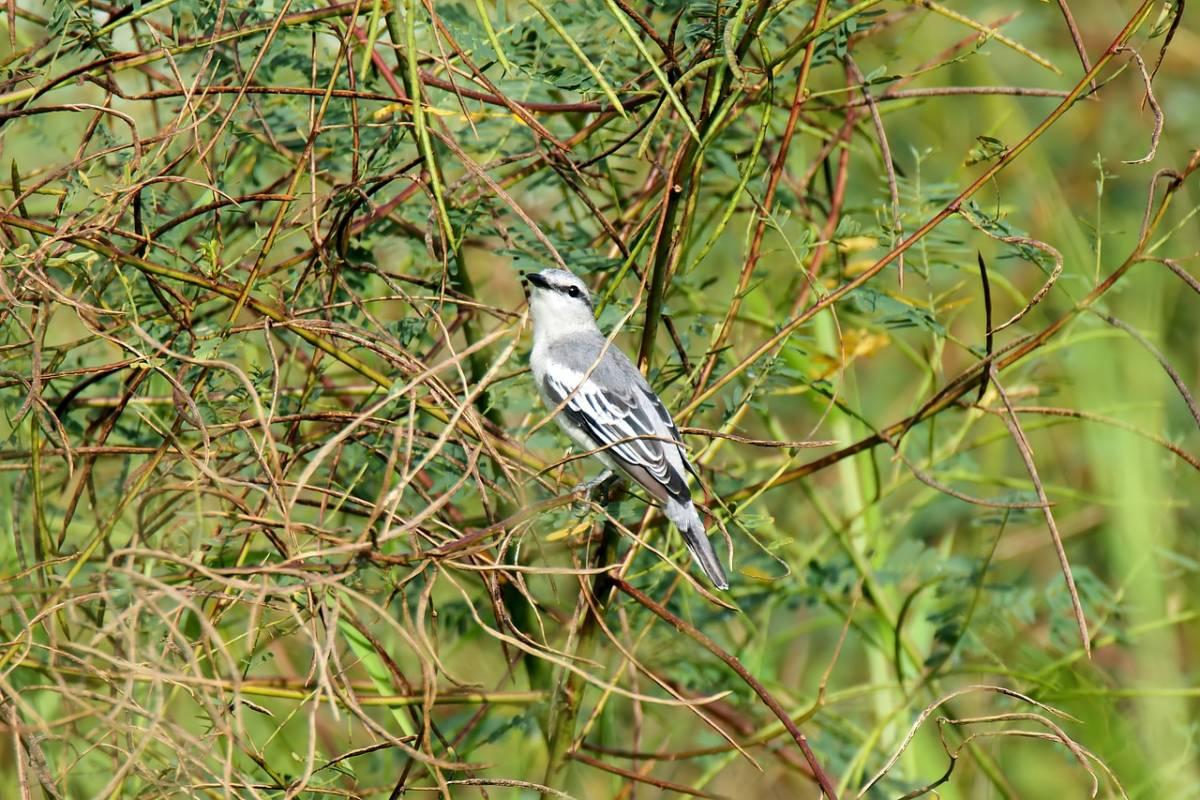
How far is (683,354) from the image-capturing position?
3.13m

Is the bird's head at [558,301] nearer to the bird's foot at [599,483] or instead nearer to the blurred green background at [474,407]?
the blurred green background at [474,407]

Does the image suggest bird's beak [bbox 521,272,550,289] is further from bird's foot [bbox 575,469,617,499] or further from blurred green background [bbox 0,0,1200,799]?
bird's foot [bbox 575,469,617,499]

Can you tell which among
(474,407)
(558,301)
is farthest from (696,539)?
(558,301)

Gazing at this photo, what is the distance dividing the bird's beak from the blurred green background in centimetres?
8

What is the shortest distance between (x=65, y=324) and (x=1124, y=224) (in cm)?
442

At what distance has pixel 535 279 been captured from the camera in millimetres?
3607

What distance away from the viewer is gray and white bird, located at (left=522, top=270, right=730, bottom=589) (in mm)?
3432

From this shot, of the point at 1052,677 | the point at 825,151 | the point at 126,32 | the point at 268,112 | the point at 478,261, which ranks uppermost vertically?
the point at 126,32

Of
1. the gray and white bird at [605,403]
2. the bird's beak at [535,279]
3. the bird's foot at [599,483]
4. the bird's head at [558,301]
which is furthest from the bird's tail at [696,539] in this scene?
the bird's beak at [535,279]

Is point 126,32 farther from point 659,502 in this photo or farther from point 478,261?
point 478,261

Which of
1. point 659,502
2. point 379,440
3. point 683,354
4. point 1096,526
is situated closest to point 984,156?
point 683,354

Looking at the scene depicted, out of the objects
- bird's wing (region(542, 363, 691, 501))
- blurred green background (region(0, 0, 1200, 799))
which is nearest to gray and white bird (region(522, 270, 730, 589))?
bird's wing (region(542, 363, 691, 501))

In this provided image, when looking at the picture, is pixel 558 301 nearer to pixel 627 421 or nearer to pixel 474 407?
pixel 627 421

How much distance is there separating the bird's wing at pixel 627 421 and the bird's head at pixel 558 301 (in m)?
0.16
